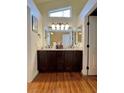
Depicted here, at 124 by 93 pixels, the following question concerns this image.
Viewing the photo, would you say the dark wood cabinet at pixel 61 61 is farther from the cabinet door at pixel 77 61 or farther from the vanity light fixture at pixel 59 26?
the vanity light fixture at pixel 59 26

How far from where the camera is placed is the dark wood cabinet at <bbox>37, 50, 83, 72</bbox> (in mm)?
6457

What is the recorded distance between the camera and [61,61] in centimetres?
655

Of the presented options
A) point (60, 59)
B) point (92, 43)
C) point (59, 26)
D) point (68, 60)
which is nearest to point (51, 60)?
point (60, 59)

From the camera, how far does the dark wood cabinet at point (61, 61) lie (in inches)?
254

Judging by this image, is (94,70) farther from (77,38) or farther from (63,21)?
(63,21)

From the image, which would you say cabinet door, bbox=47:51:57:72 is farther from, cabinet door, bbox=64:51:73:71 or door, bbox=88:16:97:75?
door, bbox=88:16:97:75

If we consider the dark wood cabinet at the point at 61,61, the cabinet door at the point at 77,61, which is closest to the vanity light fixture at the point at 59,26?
the dark wood cabinet at the point at 61,61

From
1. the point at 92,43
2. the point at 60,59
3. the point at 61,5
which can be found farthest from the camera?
the point at 61,5

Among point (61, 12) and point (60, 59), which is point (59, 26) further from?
point (60, 59)
